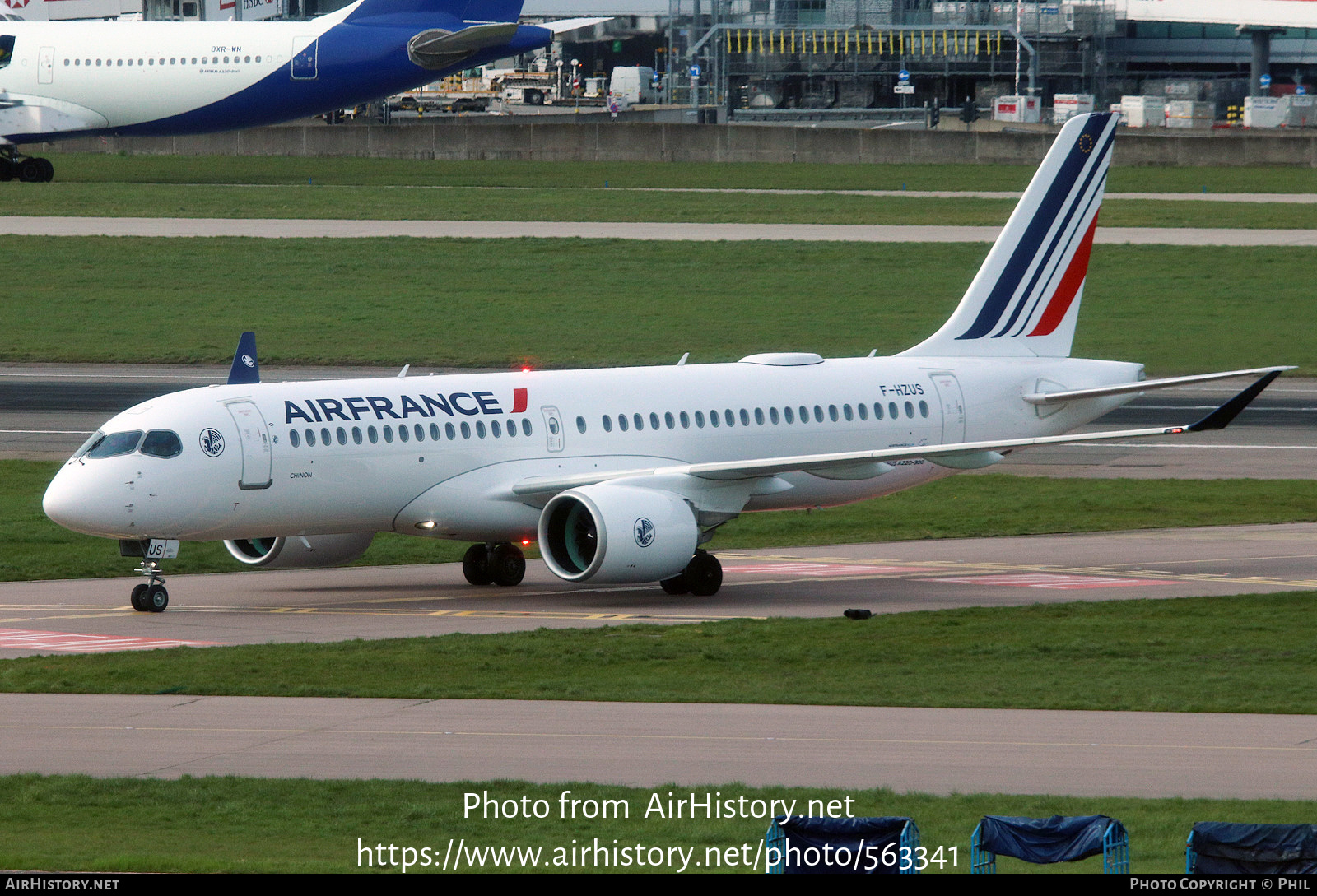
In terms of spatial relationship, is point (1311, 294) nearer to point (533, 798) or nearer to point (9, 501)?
point (9, 501)

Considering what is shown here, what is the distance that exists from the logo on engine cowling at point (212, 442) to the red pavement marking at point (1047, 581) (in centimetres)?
1319

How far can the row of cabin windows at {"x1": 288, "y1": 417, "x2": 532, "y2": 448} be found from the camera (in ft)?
111

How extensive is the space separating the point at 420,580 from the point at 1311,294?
50.2 meters

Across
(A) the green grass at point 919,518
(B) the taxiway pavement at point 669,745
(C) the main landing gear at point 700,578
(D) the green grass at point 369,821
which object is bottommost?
(A) the green grass at point 919,518

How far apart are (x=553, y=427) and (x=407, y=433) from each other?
3023 mm

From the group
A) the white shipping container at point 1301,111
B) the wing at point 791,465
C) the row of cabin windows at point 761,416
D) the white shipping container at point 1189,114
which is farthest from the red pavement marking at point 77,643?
the white shipping container at point 1189,114

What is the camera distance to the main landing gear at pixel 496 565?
1467 inches

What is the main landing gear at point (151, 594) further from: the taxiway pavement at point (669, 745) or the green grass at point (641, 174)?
the green grass at point (641, 174)

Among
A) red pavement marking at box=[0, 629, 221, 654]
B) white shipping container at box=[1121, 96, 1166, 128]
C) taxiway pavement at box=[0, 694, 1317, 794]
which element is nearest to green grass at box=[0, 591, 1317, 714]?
taxiway pavement at box=[0, 694, 1317, 794]

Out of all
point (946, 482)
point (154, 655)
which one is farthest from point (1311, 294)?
point (154, 655)

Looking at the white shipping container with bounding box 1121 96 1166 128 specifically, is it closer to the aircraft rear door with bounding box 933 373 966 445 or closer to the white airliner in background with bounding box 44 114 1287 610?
the white airliner in background with bounding box 44 114 1287 610

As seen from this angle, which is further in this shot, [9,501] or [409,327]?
[409,327]

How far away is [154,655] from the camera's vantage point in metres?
28.3

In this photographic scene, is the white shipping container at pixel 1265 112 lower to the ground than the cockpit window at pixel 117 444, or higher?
higher
